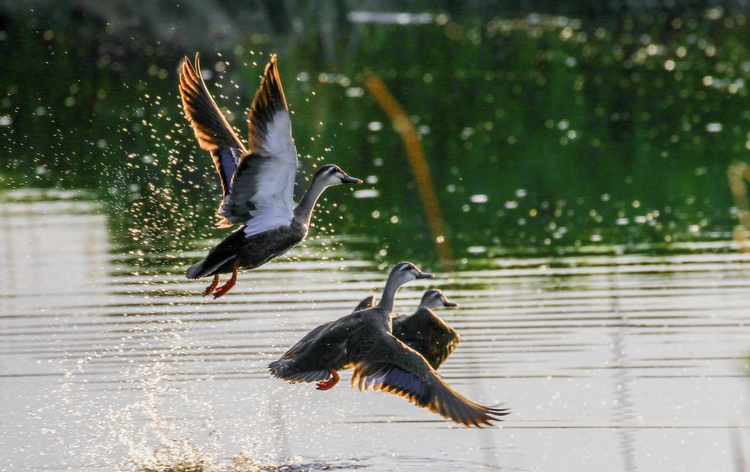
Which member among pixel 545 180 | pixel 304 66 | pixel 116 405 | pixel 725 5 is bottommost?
pixel 116 405

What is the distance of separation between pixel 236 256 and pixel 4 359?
3.14 m

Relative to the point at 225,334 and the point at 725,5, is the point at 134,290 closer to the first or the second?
the point at 225,334

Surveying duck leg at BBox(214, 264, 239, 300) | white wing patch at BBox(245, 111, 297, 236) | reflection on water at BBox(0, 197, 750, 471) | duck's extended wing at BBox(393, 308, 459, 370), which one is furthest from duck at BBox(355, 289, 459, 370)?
white wing patch at BBox(245, 111, 297, 236)

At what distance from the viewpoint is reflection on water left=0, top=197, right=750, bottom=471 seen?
8.73m

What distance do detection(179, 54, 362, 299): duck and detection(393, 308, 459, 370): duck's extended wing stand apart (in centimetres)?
162

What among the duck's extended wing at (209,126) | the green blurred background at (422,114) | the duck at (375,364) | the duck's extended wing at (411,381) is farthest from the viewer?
the green blurred background at (422,114)

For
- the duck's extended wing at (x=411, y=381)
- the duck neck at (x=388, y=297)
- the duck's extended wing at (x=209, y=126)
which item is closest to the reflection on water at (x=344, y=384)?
the duck's extended wing at (x=411, y=381)

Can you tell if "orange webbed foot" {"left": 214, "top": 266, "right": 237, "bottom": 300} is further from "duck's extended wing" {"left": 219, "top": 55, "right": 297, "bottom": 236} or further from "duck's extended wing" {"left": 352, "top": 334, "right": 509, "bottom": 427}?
"duck's extended wing" {"left": 352, "top": 334, "right": 509, "bottom": 427}

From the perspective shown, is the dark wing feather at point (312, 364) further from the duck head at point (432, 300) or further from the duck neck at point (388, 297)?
the duck head at point (432, 300)

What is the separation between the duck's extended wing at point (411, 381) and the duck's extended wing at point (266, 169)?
1.18 metres

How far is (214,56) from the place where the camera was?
3922 cm

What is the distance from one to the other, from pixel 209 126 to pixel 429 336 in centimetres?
239

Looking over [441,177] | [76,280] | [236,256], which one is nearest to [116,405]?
[236,256]

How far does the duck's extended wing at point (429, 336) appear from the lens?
10.2 metres
